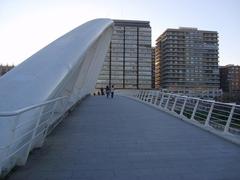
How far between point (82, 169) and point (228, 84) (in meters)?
119

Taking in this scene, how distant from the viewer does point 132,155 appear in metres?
5.83

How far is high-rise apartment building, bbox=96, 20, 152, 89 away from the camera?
87.8 metres

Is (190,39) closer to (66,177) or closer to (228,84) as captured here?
(228,84)

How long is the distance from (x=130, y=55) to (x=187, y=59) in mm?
36015

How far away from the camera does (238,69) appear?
118 metres

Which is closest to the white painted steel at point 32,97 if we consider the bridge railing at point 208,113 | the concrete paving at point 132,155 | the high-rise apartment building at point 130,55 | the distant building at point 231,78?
the concrete paving at point 132,155

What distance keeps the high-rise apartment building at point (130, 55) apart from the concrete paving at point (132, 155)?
7837 cm

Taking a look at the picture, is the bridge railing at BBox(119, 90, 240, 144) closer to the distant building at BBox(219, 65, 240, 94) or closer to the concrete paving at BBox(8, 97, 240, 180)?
the concrete paving at BBox(8, 97, 240, 180)

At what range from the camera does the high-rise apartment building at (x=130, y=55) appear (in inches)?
3455

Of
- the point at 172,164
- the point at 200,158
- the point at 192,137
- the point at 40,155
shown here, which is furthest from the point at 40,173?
the point at 192,137

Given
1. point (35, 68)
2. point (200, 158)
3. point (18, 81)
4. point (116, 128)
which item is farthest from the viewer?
point (116, 128)

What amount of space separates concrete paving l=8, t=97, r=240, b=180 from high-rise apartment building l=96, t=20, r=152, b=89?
78374 millimetres

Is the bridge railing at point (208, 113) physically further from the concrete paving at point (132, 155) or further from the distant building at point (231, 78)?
the distant building at point (231, 78)

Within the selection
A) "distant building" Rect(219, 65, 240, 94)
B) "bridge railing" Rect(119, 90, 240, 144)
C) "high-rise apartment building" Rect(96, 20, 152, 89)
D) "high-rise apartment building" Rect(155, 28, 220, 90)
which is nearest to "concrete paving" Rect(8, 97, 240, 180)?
"bridge railing" Rect(119, 90, 240, 144)
